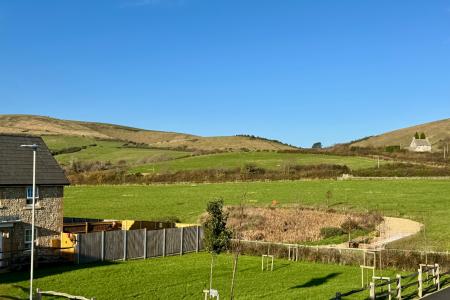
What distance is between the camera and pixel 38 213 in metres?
39.8

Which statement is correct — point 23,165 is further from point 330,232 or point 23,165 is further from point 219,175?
point 219,175

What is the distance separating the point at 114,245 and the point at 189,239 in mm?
7479

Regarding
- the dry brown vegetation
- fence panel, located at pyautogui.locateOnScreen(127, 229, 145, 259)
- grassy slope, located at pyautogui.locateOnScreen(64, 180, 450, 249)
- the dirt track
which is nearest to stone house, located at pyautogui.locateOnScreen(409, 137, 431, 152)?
grassy slope, located at pyautogui.locateOnScreen(64, 180, 450, 249)

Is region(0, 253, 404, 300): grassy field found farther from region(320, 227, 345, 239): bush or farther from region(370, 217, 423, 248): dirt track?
region(320, 227, 345, 239): bush

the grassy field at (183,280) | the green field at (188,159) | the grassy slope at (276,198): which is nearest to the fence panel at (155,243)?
the grassy field at (183,280)

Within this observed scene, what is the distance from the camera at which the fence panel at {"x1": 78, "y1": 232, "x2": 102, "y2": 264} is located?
3625 centimetres

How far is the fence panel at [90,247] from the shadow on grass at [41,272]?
75 cm

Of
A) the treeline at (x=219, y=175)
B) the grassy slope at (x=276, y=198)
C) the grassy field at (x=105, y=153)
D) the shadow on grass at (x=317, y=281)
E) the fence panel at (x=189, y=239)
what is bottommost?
the shadow on grass at (x=317, y=281)

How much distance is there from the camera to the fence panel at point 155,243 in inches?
1601

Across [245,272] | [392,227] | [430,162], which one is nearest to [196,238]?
[245,272]

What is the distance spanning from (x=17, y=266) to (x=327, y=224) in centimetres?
2743

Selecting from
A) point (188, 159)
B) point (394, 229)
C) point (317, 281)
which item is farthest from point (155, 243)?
point (188, 159)

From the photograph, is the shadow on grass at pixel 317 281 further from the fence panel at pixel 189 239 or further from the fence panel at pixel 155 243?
the fence panel at pixel 189 239

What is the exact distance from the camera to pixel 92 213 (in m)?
64.8
